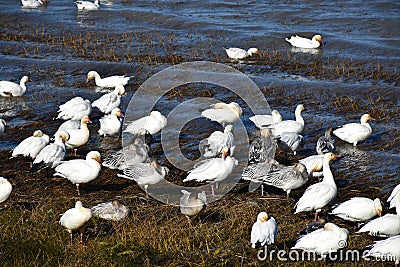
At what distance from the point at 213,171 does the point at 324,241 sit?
251 centimetres

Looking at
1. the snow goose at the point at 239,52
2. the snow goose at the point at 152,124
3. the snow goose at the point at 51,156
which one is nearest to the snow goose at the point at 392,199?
the snow goose at the point at 152,124

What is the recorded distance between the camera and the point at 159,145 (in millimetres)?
11578

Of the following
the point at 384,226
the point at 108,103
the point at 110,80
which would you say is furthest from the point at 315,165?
the point at 110,80

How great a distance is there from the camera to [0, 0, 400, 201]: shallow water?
12047 mm

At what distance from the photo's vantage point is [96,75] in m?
15.5

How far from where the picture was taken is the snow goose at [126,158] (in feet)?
32.0

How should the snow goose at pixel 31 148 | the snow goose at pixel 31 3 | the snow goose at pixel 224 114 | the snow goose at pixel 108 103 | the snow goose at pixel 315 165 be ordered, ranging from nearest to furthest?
1. the snow goose at pixel 315 165
2. the snow goose at pixel 31 148
3. the snow goose at pixel 224 114
4. the snow goose at pixel 108 103
5. the snow goose at pixel 31 3

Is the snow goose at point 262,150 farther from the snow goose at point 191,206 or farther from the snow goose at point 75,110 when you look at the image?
the snow goose at point 75,110

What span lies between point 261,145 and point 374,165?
5.87 ft

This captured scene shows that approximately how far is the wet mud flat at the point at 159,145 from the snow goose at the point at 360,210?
201 millimetres

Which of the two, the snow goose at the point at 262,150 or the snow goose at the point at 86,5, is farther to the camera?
the snow goose at the point at 86,5

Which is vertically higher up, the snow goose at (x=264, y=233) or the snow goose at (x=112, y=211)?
the snow goose at (x=264, y=233)

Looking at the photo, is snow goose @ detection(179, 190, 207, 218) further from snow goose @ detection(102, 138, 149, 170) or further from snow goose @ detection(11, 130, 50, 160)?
snow goose @ detection(11, 130, 50, 160)

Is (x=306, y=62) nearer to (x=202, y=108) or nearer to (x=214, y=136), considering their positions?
(x=202, y=108)
